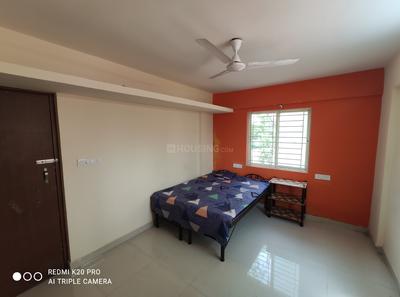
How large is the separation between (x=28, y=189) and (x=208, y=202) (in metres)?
2.07

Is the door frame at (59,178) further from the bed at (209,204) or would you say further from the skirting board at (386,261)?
the skirting board at (386,261)

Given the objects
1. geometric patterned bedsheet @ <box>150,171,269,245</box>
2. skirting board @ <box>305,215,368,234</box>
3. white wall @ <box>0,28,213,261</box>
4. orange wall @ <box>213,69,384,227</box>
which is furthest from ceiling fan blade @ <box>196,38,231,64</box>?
skirting board @ <box>305,215,368,234</box>

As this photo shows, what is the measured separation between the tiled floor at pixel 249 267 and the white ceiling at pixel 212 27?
2514 mm

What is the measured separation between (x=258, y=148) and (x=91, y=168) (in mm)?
3092

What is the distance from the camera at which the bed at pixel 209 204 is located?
7.32ft

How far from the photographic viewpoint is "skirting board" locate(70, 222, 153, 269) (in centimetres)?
215

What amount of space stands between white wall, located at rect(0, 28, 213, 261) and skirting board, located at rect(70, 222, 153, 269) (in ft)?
0.16

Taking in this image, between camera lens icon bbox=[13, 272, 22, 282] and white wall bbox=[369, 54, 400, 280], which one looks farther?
white wall bbox=[369, 54, 400, 280]

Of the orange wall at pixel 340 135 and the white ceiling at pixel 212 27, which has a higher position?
the white ceiling at pixel 212 27

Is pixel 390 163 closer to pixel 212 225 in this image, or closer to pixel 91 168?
pixel 212 225

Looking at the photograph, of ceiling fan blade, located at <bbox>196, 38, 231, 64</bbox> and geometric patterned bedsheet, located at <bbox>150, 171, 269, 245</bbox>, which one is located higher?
ceiling fan blade, located at <bbox>196, 38, 231, 64</bbox>

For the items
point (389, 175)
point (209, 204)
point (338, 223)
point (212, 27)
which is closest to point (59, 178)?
point (209, 204)

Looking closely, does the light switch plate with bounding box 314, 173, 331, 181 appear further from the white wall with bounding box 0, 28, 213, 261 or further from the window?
the white wall with bounding box 0, 28, 213, 261

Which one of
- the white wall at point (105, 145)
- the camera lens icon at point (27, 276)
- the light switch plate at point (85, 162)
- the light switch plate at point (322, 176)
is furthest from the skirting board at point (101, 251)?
the light switch plate at point (322, 176)
